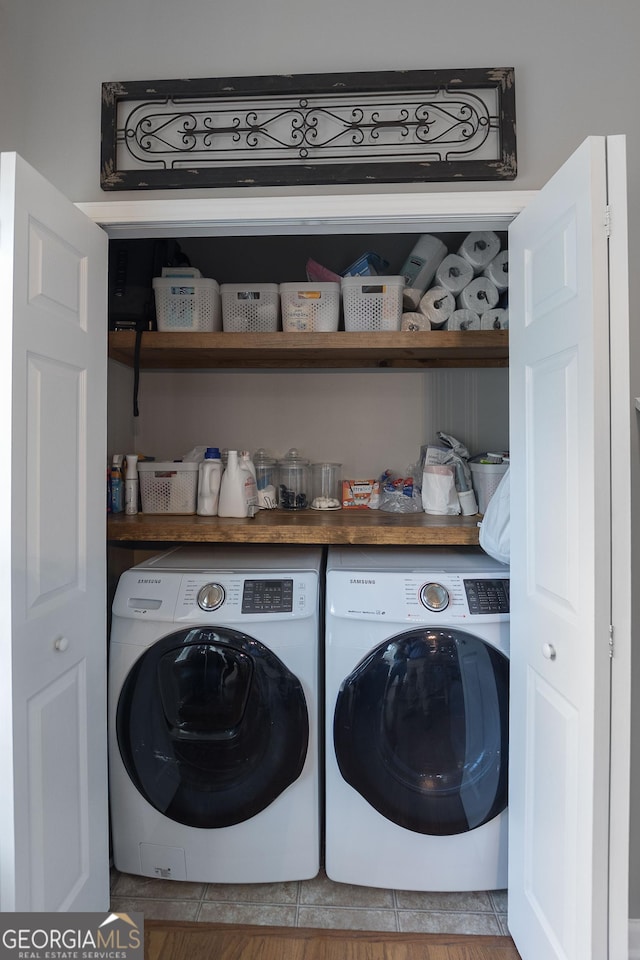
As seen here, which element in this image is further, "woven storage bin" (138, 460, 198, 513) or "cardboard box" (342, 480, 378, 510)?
"cardboard box" (342, 480, 378, 510)

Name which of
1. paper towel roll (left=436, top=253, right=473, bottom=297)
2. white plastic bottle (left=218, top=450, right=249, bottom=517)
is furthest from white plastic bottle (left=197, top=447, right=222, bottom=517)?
paper towel roll (left=436, top=253, right=473, bottom=297)

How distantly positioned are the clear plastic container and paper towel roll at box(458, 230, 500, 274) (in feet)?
3.09

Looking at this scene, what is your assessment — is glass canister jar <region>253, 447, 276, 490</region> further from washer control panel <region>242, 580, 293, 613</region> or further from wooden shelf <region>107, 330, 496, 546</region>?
washer control panel <region>242, 580, 293, 613</region>

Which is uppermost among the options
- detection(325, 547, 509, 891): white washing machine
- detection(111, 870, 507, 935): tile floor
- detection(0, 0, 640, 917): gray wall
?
detection(0, 0, 640, 917): gray wall

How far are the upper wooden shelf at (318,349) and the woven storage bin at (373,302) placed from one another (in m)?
0.10

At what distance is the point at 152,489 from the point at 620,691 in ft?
5.52

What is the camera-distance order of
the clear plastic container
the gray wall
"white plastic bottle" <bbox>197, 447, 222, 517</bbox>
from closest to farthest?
the gray wall < "white plastic bottle" <bbox>197, 447, 222, 517</bbox> < the clear plastic container

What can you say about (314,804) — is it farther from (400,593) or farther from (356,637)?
(400,593)

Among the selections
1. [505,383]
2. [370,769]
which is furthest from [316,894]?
[505,383]

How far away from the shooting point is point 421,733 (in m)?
1.69

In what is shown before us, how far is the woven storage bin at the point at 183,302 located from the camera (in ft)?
6.85

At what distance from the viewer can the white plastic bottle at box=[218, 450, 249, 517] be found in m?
2.10

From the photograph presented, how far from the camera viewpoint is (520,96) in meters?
1.52

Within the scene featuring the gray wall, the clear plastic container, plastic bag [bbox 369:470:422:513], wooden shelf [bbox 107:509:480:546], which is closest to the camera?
the gray wall
